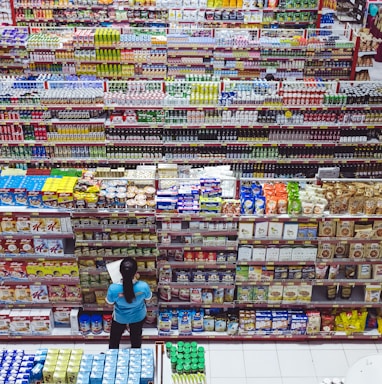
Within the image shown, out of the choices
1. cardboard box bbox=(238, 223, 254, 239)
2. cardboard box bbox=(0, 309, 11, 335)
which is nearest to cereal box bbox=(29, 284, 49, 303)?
cardboard box bbox=(0, 309, 11, 335)

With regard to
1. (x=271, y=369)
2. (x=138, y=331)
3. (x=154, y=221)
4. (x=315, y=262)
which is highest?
(x=154, y=221)

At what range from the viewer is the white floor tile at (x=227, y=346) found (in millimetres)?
7070

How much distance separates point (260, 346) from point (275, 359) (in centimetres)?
27

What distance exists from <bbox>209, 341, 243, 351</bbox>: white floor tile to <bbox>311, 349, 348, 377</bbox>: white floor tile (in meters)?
0.93

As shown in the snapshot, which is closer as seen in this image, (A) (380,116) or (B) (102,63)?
(A) (380,116)

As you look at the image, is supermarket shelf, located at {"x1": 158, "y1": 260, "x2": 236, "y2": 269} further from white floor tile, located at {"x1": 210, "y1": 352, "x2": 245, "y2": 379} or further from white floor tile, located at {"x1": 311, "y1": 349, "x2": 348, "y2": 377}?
white floor tile, located at {"x1": 311, "y1": 349, "x2": 348, "y2": 377}

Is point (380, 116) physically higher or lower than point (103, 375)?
higher

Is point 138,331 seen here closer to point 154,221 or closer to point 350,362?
point 154,221

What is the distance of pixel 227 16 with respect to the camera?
1312 cm

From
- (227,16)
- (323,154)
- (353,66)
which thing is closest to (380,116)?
(323,154)

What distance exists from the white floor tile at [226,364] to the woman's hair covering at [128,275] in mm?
1578

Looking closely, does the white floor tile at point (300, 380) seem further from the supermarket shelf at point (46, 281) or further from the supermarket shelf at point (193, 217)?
the supermarket shelf at point (46, 281)

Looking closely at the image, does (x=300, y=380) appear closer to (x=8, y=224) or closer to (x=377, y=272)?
(x=377, y=272)

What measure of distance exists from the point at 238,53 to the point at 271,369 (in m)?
7.22
